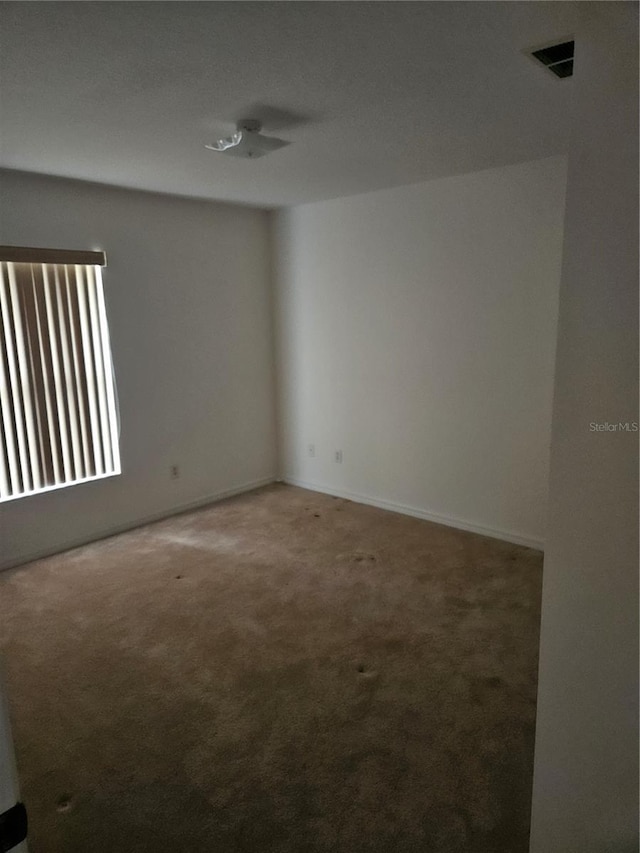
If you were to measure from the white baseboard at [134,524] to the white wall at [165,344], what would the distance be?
2 cm

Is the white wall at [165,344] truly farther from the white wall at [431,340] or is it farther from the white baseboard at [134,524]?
the white wall at [431,340]

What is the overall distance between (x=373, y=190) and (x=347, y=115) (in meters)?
1.78

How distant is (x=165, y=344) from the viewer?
14.5 ft

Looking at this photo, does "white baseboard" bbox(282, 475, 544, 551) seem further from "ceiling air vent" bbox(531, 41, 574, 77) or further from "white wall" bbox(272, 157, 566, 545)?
"ceiling air vent" bbox(531, 41, 574, 77)

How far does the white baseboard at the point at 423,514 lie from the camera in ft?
12.7

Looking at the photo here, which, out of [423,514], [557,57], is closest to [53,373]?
[423,514]

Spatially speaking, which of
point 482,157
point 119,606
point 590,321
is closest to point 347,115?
point 482,157

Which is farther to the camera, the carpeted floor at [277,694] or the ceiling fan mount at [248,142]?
the ceiling fan mount at [248,142]

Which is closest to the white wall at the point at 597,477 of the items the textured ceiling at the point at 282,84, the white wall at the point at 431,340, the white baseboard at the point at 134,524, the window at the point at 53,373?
the textured ceiling at the point at 282,84

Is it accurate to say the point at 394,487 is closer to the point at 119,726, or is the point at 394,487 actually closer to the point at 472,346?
the point at 472,346

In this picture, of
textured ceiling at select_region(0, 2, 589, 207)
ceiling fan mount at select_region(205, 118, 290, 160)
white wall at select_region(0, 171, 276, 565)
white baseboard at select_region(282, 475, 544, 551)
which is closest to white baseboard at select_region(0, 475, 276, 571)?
white wall at select_region(0, 171, 276, 565)

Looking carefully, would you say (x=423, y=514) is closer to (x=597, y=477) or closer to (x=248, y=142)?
(x=248, y=142)

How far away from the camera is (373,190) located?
419 centimetres

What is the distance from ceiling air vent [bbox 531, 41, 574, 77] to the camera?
6.18ft
